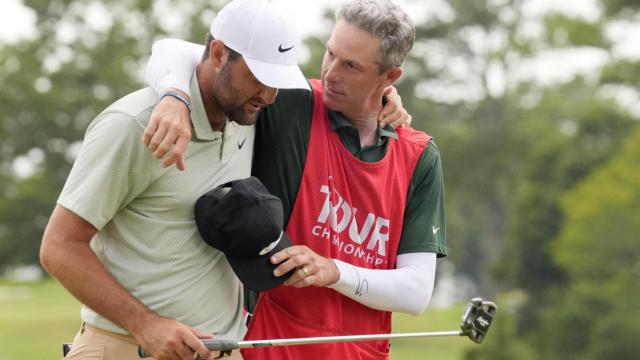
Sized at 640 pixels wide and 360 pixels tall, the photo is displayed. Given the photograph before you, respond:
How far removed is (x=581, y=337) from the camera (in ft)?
102

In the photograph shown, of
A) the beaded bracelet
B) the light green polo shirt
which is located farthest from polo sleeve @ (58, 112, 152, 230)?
the beaded bracelet

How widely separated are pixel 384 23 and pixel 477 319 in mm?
1180

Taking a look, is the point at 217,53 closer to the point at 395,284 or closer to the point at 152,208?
the point at 152,208

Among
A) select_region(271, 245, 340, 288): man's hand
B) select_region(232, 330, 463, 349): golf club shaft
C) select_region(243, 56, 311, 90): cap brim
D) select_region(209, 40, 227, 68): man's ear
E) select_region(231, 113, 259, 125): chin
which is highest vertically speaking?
select_region(209, 40, 227, 68): man's ear

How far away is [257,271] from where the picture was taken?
14.7 feet

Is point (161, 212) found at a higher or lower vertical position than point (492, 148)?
higher

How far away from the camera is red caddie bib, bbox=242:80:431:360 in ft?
16.1

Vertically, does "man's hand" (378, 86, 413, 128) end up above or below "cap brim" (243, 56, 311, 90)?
below

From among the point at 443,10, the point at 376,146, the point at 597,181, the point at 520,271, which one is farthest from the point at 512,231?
the point at 376,146

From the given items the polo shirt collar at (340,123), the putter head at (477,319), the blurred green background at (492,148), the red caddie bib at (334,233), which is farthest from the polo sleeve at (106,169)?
the blurred green background at (492,148)

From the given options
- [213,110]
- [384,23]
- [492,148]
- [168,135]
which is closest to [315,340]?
[213,110]

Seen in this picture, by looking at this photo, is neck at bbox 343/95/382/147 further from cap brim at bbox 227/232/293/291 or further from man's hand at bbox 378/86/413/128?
cap brim at bbox 227/232/293/291

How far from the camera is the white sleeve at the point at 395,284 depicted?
4801 millimetres

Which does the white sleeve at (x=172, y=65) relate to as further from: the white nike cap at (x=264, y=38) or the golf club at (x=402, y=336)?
the golf club at (x=402, y=336)
